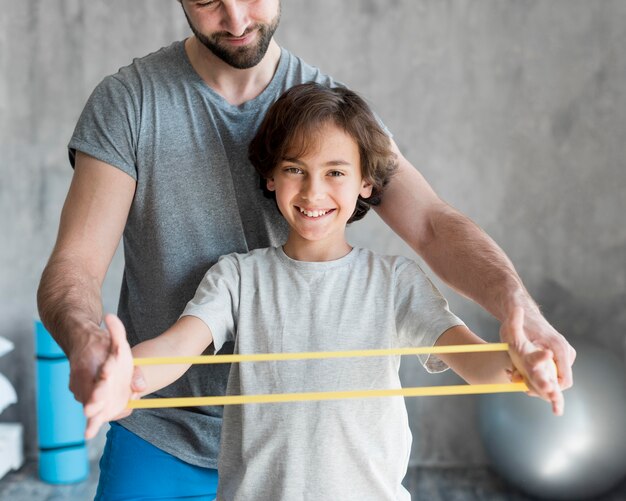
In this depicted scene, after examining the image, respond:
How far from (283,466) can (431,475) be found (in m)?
2.51

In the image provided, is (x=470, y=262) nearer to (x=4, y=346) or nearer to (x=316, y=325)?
(x=316, y=325)

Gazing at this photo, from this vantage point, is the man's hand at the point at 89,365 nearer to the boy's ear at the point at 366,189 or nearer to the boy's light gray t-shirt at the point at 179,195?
the boy's light gray t-shirt at the point at 179,195

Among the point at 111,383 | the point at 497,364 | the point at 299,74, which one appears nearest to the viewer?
the point at 111,383

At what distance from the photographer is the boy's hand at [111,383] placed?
3.80 feet

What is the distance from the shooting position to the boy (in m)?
1.54

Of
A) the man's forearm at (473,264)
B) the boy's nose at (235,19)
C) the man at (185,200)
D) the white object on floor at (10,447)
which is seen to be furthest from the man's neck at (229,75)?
the white object on floor at (10,447)

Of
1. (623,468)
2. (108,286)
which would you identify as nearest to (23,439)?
(108,286)

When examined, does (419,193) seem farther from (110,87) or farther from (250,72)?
(110,87)

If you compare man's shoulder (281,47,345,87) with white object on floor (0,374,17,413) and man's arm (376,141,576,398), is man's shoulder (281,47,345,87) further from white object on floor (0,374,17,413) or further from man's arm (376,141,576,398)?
white object on floor (0,374,17,413)

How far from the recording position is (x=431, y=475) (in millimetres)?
3895

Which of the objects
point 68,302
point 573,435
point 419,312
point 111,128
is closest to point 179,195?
point 111,128

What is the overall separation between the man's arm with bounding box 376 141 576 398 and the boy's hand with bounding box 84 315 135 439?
57cm

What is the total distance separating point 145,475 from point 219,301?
1.46 ft

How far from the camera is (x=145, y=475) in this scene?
179cm
